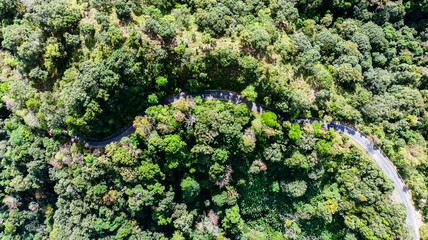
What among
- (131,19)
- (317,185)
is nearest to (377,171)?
(317,185)

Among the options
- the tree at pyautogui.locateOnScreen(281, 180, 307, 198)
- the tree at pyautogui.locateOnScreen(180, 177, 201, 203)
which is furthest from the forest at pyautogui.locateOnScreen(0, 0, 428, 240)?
the tree at pyautogui.locateOnScreen(180, 177, 201, 203)

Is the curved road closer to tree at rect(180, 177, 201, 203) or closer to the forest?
the forest

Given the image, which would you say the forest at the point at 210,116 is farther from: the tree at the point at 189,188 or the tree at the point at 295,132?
the tree at the point at 189,188

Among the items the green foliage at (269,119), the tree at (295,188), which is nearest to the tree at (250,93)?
the green foliage at (269,119)

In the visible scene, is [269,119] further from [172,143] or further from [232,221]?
[232,221]

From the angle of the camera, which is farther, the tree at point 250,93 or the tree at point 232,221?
the tree at point 232,221

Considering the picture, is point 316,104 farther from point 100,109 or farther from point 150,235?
point 150,235
